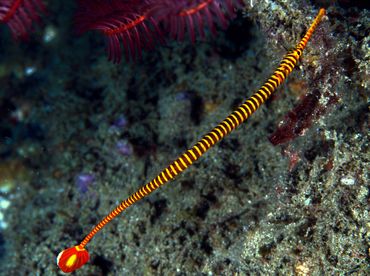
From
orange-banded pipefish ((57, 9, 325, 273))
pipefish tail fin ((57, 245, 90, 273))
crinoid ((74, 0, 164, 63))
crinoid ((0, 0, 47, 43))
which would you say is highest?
crinoid ((0, 0, 47, 43))

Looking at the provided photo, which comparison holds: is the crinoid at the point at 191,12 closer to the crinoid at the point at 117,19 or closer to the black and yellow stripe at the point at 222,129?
the crinoid at the point at 117,19

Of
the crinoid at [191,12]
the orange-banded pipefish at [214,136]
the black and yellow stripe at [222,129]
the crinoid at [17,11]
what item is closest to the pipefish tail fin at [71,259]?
the orange-banded pipefish at [214,136]

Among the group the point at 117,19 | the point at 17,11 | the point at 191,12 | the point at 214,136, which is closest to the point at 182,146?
the point at 214,136

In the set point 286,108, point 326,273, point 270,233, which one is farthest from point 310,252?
point 286,108

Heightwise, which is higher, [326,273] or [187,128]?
[187,128]

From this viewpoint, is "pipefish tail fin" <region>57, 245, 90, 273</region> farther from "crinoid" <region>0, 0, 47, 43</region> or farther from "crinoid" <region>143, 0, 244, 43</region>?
"crinoid" <region>143, 0, 244, 43</region>

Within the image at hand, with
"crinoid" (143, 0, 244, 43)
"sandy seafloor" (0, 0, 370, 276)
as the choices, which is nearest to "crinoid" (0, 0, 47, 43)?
"crinoid" (143, 0, 244, 43)

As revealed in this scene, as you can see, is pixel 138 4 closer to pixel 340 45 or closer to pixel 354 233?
pixel 340 45
